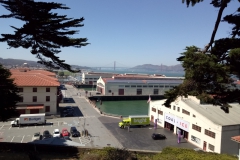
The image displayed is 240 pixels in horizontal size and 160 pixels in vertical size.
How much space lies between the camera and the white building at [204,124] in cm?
1648

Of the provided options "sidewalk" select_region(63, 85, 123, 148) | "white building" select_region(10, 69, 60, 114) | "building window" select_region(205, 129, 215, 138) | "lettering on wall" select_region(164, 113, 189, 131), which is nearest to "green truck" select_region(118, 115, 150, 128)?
"sidewalk" select_region(63, 85, 123, 148)

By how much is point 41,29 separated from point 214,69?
500 cm

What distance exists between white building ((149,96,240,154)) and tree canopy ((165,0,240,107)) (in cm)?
929

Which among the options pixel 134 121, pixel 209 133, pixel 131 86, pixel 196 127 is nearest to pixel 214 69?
pixel 209 133

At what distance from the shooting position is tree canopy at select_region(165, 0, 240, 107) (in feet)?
20.6

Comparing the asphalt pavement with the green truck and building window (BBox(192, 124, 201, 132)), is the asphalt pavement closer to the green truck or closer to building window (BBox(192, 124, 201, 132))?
the green truck

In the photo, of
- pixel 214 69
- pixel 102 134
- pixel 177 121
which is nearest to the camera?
pixel 214 69

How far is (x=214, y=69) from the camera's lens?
20.2 ft

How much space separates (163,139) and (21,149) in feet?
45.1

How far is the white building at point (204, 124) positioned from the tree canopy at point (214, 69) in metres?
9.29

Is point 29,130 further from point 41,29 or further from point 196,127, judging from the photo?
point 41,29

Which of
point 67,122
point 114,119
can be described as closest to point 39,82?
point 67,122

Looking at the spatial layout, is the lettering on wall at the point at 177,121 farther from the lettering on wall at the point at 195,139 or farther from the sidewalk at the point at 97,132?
the sidewalk at the point at 97,132

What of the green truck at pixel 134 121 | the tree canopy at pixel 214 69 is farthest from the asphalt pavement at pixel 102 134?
the tree canopy at pixel 214 69
